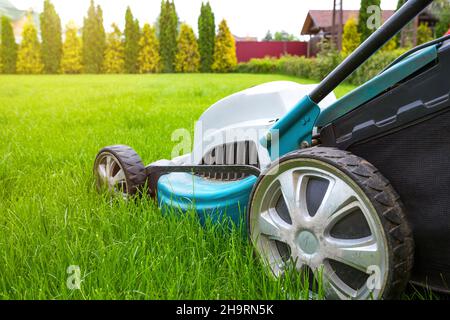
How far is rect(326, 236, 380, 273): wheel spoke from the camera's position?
969 millimetres

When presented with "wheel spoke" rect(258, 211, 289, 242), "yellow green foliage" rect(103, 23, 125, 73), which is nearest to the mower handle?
"wheel spoke" rect(258, 211, 289, 242)

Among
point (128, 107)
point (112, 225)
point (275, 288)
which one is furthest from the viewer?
point (128, 107)

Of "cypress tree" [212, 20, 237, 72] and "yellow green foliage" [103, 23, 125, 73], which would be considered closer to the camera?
"cypress tree" [212, 20, 237, 72]

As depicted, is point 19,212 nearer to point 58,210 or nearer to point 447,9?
point 58,210

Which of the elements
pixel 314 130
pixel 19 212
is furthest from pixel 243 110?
pixel 19 212

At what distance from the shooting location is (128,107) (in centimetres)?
476

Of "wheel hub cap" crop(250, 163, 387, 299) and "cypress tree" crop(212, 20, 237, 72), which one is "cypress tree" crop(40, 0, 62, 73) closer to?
"cypress tree" crop(212, 20, 237, 72)

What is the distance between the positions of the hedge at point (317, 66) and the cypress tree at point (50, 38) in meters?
4.21

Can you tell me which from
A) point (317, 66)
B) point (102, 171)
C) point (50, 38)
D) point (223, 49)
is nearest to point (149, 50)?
point (223, 49)

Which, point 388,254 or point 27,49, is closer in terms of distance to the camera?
point 388,254

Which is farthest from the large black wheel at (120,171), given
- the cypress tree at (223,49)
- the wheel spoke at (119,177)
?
the cypress tree at (223,49)

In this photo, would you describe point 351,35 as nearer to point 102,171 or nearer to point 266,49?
point 266,49

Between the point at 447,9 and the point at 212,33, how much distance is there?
5.94 m

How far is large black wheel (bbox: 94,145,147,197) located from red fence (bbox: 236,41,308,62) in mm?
7516
